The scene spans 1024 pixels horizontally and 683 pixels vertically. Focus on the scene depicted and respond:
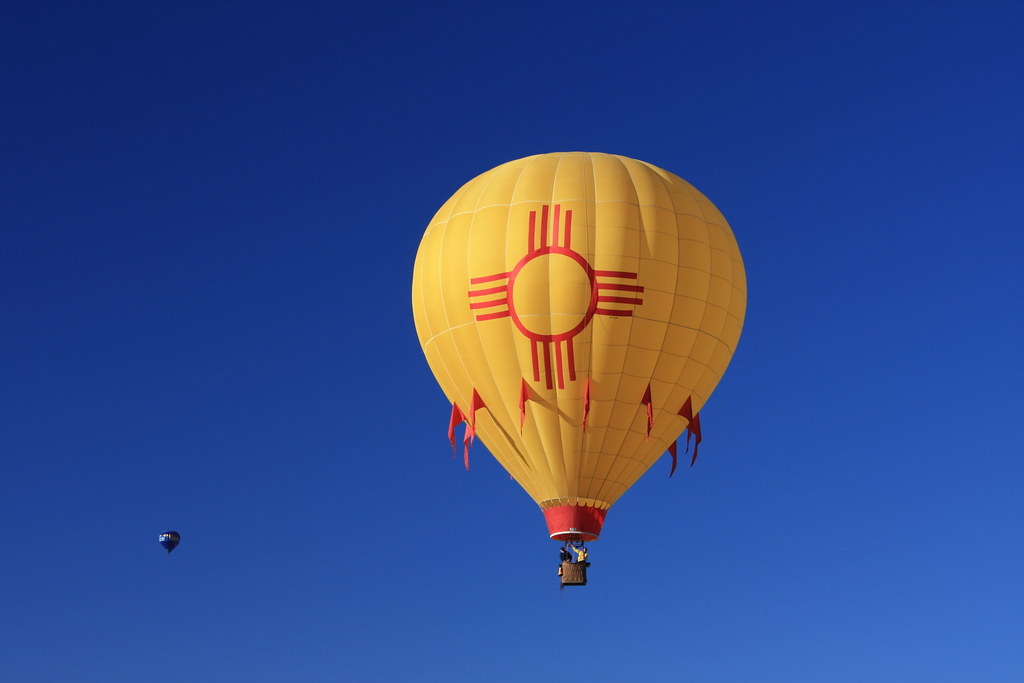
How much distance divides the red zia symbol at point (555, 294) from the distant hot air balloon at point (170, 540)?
16.7 metres

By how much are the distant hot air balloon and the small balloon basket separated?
626 inches

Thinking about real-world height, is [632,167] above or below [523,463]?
above

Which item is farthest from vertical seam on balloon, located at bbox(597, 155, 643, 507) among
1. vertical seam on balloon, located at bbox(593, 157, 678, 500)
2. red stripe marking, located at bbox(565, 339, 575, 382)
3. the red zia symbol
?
red stripe marking, located at bbox(565, 339, 575, 382)

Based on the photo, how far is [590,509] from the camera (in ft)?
109

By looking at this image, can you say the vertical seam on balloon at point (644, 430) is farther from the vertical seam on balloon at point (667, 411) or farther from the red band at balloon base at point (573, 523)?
the red band at balloon base at point (573, 523)

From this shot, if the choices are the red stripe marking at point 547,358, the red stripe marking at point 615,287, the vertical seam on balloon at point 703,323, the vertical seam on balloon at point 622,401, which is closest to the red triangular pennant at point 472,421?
the red stripe marking at point 547,358

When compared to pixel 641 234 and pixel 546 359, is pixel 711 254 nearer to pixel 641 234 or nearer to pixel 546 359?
pixel 641 234

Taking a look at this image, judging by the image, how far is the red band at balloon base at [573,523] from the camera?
32.9 metres

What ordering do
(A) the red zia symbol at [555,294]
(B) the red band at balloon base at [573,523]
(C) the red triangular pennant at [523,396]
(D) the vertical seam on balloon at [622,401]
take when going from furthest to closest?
(B) the red band at balloon base at [573,523] → (C) the red triangular pennant at [523,396] → (D) the vertical seam on balloon at [622,401] → (A) the red zia symbol at [555,294]

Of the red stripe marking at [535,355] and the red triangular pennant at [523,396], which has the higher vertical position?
the red stripe marking at [535,355]

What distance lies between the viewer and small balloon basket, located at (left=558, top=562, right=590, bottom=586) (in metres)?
33.0

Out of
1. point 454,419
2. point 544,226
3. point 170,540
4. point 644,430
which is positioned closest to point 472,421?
point 454,419

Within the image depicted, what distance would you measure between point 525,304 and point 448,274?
6.15ft

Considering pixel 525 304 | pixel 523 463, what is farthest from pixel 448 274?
pixel 523 463
